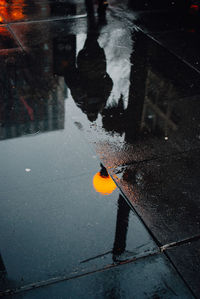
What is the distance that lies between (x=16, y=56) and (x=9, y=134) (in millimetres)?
3152

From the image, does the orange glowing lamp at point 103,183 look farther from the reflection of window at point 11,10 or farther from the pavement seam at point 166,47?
the reflection of window at point 11,10

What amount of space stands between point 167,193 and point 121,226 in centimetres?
98

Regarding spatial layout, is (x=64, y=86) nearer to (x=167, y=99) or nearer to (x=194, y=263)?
(x=167, y=99)

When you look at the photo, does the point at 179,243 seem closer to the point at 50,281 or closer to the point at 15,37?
the point at 50,281

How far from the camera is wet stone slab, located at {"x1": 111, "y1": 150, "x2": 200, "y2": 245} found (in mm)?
4391

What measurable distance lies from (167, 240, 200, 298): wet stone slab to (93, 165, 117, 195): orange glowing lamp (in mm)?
1286

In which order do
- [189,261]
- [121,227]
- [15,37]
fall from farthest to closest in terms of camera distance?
[15,37] → [121,227] → [189,261]

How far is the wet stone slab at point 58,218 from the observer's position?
392cm

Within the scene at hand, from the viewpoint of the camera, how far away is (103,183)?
4996mm

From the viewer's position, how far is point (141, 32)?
9.93m

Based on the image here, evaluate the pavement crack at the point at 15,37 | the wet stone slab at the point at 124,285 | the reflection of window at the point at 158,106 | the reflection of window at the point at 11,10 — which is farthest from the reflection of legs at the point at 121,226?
the reflection of window at the point at 11,10

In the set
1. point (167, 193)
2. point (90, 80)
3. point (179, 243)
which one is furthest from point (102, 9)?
point (179, 243)

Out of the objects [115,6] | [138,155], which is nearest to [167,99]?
[138,155]

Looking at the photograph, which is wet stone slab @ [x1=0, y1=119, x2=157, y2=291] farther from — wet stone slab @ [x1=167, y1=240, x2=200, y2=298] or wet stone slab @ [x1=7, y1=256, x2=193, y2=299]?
wet stone slab @ [x1=167, y1=240, x2=200, y2=298]
